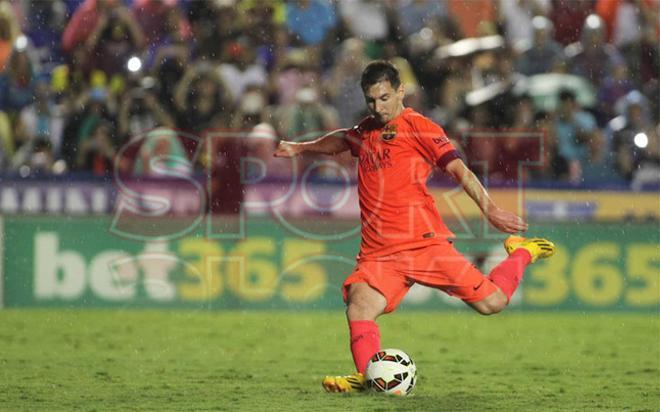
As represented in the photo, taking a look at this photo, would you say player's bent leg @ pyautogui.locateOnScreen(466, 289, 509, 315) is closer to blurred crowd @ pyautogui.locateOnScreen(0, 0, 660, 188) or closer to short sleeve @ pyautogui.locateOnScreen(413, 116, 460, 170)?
short sleeve @ pyautogui.locateOnScreen(413, 116, 460, 170)

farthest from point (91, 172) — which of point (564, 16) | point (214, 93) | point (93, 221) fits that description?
point (564, 16)

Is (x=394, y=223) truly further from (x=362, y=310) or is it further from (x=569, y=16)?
(x=569, y=16)

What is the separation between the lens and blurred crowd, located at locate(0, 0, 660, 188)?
13109mm

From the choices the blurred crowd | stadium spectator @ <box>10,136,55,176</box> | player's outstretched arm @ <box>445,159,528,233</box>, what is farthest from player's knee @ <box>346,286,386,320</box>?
stadium spectator @ <box>10,136,55,176</box>

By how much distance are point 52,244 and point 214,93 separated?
2.14 metres

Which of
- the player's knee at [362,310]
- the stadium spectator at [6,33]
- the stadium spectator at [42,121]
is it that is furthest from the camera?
the stadium spectator at [6,33]

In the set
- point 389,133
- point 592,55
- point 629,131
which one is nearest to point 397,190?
point 389,133

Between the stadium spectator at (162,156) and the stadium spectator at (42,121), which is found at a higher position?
the stadium spectator at (42,121)

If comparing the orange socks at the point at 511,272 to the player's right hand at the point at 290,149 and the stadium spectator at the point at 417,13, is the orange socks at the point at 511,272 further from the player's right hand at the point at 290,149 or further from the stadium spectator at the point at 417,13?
the stadium spectator at the point at 417,13

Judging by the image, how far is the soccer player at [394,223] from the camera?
7.51 meters

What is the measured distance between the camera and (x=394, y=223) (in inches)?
303

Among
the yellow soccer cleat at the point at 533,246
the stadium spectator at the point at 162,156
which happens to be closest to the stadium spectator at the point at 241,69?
the stadium spectator at the point at 162,156

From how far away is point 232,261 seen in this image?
12938mm

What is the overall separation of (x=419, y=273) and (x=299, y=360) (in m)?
2.17
